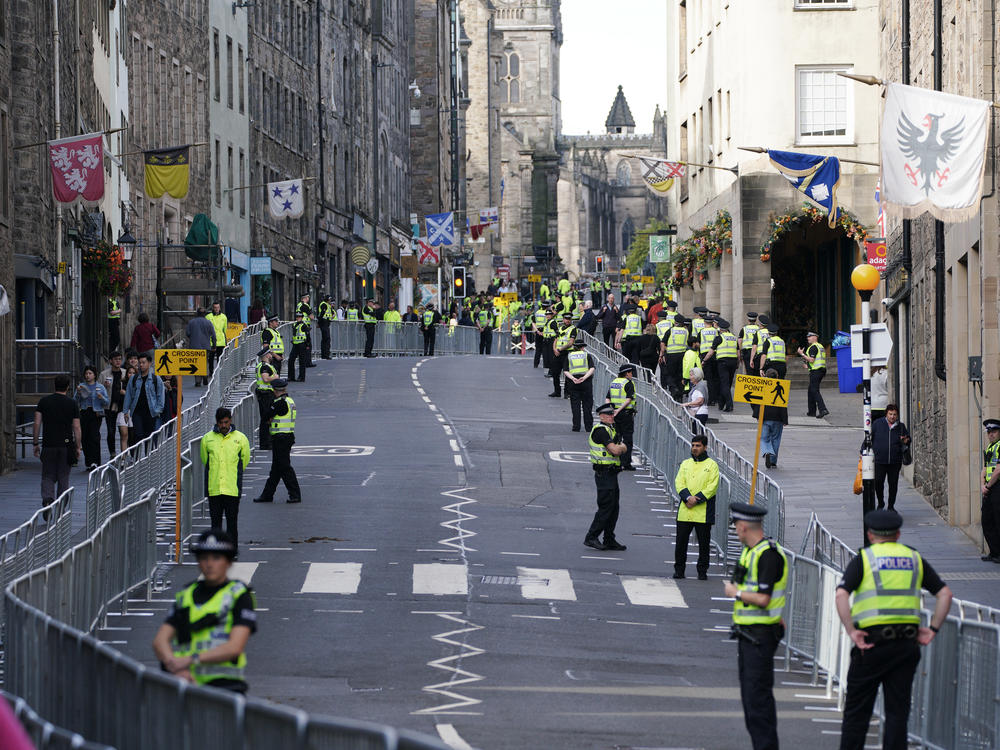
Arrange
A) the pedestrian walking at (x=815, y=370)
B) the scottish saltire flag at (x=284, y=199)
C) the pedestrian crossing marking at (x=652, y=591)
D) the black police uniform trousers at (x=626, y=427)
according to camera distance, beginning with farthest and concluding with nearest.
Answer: the scottish saltire flag at (x=284, y=199) < the pedestrian walking at (x=815, y=370) < the black police uniform trousers at (x=626, y=427) < the pedestrian crossing marking at (x=652, y=591)

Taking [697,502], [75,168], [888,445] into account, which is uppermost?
[75,168]

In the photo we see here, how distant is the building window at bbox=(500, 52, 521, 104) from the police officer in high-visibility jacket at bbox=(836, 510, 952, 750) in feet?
603

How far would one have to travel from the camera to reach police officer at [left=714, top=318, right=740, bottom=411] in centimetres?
3731

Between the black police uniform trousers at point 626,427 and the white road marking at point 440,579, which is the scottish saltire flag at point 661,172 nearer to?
the black police uniform trousers at point 626,427

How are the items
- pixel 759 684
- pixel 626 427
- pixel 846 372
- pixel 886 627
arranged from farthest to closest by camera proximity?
pixel 846 372 < pixel 626 427 < pixel 759 684 < pixel 886 627

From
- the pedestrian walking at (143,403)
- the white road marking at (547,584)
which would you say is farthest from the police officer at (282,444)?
the white road marking at (547,584)

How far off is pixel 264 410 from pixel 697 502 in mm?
14324

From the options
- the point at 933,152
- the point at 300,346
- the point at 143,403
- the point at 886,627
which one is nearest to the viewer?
the point at 886,627

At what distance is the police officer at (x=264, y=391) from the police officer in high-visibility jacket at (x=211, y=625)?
21.4 m

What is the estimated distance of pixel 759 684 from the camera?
40.2 feet

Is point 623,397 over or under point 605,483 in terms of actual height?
over

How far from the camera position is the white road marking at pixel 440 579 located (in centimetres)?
2000

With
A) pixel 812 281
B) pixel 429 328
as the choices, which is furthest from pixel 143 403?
pixel 429 328

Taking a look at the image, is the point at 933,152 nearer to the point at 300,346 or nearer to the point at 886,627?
the point at 886,627
